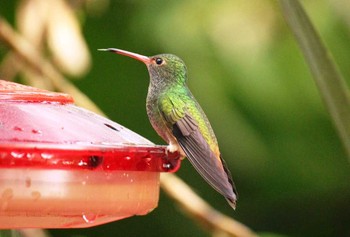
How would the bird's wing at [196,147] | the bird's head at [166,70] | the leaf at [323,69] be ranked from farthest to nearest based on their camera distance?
the bird's head at [166,70], the bird's wing at [196,147], the leaf at [323,69]

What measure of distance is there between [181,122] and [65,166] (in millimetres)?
808

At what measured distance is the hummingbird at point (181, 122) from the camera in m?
1.82

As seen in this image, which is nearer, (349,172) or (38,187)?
(38,187)

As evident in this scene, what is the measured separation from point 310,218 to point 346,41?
3.26ft

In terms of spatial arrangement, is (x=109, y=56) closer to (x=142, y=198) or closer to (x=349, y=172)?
(x=349, y=172)

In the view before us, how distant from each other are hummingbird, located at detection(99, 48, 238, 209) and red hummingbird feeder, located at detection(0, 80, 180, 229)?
14 cm

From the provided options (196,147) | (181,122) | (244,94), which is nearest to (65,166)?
(196,147)

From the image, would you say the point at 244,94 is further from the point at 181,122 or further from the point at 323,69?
the point at 323,69

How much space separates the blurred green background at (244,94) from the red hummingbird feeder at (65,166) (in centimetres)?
199

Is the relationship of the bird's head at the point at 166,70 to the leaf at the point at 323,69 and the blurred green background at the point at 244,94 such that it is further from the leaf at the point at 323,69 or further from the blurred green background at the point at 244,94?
the blurred green background at the point at 244,94

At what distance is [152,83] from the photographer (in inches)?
90.8

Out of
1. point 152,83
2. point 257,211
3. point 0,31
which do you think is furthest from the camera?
point 257,211

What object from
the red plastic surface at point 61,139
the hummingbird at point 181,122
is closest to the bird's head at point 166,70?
the hummingbird at point 181,122

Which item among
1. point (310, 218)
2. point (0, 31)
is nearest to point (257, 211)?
point (310, 218)
